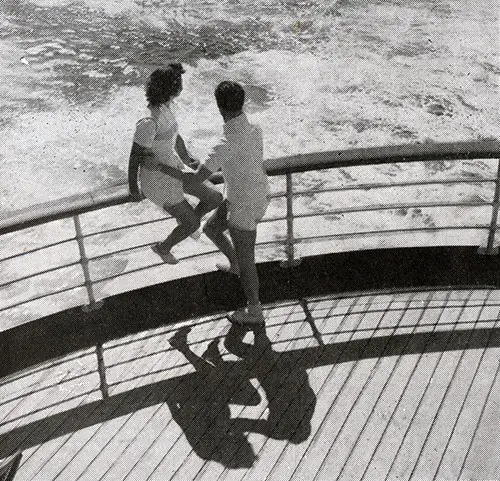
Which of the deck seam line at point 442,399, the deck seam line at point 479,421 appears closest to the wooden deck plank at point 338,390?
the deck seam line at point 442,399

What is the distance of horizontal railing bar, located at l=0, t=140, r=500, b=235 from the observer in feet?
14.3

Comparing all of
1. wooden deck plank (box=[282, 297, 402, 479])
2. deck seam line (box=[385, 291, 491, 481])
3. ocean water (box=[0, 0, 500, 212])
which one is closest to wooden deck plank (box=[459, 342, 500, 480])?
deck seam line (box=[385, 291, 491, 481])

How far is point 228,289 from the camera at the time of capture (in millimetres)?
5051

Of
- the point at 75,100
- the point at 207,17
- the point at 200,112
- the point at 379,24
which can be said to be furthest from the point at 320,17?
the point at 75,100

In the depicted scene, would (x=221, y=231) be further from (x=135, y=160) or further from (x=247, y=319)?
(x=135, y=160)

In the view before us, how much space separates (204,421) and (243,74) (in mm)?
12998

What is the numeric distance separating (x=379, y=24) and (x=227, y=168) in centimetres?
1535

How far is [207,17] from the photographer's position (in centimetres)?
1866

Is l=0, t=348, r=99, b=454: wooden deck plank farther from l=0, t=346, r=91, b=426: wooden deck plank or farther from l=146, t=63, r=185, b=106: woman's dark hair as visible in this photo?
l=146, t=63, r=185, b=106: woman's dark hair

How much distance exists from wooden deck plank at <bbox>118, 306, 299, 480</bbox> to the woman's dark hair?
5.47 ft

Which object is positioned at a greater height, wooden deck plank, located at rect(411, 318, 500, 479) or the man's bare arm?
the man's bare arm

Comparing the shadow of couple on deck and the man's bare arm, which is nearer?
the shadow of couple on deck

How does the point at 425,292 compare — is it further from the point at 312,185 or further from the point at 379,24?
the point at 379,24

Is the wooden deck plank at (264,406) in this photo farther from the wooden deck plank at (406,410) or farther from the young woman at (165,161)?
the young woman at (165,161)
